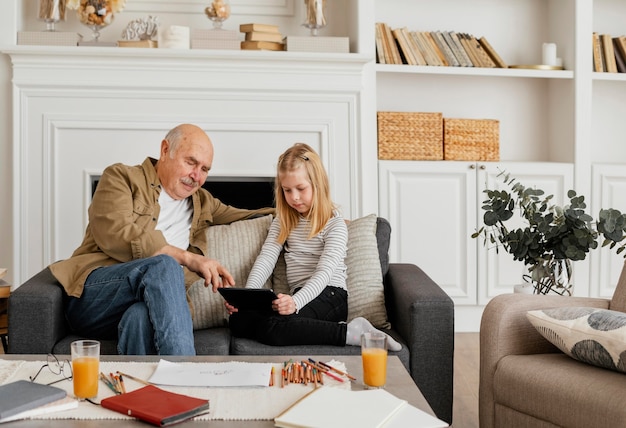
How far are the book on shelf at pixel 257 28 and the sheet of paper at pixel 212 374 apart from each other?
7.85 feet

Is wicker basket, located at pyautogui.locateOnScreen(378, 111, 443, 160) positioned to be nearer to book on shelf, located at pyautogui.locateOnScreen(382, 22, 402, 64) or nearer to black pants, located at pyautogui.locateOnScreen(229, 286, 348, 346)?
book on shelf, located at pyautogui.locateOnScreen(382, 22, 402, 64)

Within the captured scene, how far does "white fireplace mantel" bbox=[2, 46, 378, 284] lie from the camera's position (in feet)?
13.0

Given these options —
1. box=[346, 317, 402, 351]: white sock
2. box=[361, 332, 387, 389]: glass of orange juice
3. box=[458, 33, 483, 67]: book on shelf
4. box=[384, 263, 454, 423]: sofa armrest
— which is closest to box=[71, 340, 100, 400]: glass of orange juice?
box=[361, 332, 387, 389]: glass of orange juice

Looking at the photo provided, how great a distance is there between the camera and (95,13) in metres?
3.96

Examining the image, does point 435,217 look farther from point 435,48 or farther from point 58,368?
point 58,368

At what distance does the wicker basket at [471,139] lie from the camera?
4.33 meters

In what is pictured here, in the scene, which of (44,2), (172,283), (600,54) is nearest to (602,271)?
(600,54)

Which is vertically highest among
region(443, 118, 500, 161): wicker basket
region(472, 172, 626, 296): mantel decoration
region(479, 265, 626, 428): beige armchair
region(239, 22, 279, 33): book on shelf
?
region(239, 22, 279, 33): book on shelf

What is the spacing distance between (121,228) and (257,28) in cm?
169

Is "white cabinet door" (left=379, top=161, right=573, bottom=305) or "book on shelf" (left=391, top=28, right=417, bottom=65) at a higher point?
"book on shelf" (left=391, top=28, right=417, bottom=65)

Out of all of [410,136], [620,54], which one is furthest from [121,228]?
[620,54]

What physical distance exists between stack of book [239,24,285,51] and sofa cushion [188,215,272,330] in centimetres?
129

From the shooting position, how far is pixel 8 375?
1903 millimetres

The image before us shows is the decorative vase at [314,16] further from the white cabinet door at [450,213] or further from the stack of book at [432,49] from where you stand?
the white cabinet door at [450,213]
